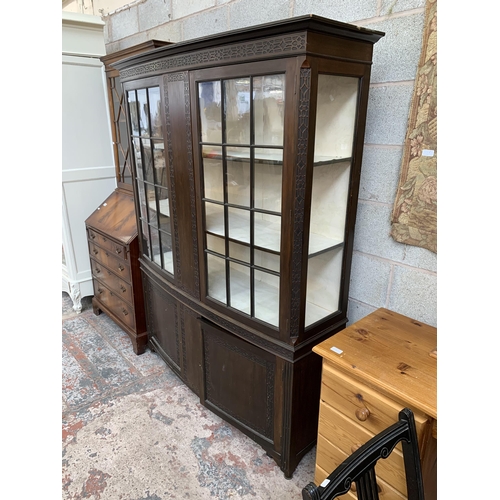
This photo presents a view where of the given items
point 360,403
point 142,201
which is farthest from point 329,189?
point 142,201

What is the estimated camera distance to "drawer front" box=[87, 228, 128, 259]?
2.38 m

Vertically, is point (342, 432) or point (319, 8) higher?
point (319, 8)

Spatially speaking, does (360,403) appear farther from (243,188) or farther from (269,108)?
(269,108)

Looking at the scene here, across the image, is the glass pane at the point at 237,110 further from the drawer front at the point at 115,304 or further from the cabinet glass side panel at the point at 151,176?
the drawer front at the point at 115,304

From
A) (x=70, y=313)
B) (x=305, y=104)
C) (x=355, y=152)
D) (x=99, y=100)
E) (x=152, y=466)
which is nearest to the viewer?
(x=305, y=104)

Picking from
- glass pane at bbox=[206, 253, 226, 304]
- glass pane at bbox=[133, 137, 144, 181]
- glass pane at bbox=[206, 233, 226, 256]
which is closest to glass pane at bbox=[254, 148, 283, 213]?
glass pane at bbox=[206, 233, 226, 256]

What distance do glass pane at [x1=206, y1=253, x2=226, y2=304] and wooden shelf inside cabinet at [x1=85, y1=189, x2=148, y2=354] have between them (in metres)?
0.83

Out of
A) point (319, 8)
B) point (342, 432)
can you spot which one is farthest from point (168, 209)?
point (342, 432)

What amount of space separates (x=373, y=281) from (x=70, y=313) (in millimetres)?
2622

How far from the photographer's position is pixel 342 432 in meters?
1.23

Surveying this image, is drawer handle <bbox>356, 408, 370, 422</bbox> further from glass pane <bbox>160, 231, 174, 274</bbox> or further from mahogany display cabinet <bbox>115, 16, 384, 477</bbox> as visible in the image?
glass pane <bbox>160, 231, 174, 274</bbox>

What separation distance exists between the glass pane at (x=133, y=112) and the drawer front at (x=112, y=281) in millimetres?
1014

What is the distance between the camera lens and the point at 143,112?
6.39ft

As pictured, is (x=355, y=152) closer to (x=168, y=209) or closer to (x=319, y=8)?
(x=319, y=8)
